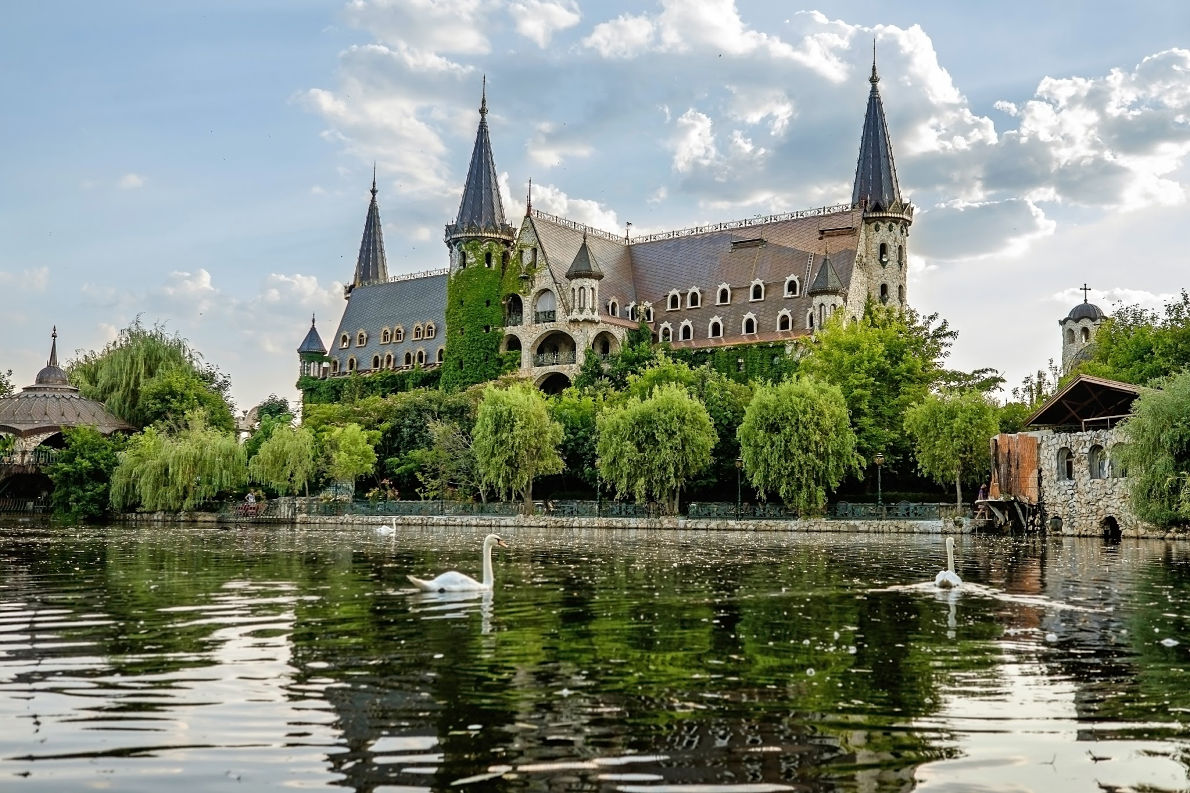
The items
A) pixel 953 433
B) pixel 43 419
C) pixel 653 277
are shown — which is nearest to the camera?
pixel 953 433

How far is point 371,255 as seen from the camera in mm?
122250

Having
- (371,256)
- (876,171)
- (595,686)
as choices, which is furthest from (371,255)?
(595,686)

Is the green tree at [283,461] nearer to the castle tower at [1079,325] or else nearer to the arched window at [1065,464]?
the arched window at [1065,464]

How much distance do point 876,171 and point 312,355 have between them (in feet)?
164

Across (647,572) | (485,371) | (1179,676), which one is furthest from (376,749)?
(485,371)

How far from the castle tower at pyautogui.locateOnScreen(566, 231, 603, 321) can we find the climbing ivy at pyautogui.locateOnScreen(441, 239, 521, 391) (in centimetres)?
532

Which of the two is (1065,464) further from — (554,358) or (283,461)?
(554,358)

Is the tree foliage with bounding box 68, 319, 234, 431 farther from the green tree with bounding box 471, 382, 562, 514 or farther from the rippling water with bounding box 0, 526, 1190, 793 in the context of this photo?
the rippling water with bounding box 0, 526, 1190, 793

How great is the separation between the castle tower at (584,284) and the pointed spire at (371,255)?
126 ft

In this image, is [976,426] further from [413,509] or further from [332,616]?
[332,616]

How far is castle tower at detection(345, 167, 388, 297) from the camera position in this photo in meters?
121

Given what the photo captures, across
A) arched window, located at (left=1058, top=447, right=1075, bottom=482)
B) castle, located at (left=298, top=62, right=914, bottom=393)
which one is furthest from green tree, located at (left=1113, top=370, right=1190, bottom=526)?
castle, located at (left=298, top=62, right=914, bottom=393)

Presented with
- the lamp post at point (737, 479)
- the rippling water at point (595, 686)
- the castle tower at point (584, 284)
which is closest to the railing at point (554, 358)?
the castle tower at point (584, 284)

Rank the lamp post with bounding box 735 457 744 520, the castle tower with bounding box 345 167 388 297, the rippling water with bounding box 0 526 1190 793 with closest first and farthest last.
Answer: the rippling water with bounding box 0 526 1190 793 → the lamp post with bounding box 735 457 744 520 → the castle tower with bounding box 345 167 388 297
